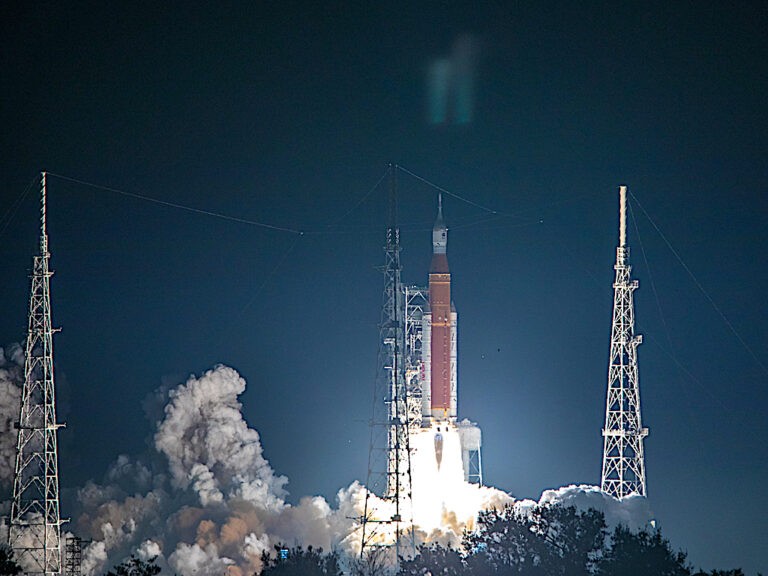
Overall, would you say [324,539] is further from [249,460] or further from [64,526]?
[64,526]

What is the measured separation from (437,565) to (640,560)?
15.8 feet

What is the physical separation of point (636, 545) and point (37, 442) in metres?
33.4

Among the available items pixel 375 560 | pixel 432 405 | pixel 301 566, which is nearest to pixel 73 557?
pixel 301 566

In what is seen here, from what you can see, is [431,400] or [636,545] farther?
[431,400]

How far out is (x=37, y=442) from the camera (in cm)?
7088

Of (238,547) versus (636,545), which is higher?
(238,547)

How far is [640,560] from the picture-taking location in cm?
4169

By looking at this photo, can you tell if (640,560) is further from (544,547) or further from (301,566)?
(301,566)

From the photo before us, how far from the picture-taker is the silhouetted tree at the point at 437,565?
43.5 m

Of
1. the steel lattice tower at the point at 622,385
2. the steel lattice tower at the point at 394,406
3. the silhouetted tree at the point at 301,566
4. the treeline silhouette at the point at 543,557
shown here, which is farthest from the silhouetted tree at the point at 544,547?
the steel lattice tower at the point at 622,385

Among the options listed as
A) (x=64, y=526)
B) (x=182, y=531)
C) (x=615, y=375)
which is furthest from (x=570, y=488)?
(x=64, y=526)

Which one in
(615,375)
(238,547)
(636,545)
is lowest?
(636,545)

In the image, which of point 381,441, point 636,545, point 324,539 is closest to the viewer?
point 636,545

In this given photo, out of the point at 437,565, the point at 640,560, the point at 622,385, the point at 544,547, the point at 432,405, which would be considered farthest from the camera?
the point at 432,405
